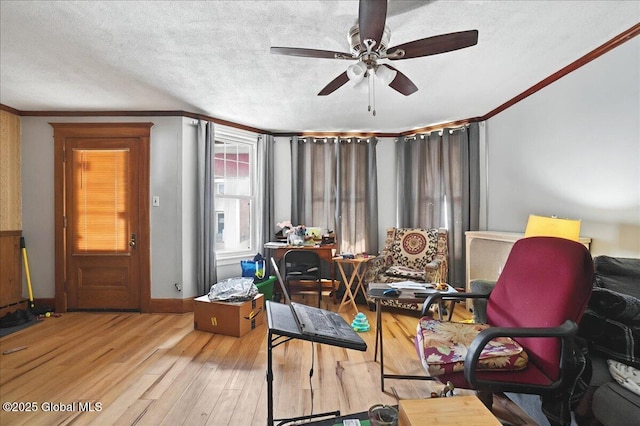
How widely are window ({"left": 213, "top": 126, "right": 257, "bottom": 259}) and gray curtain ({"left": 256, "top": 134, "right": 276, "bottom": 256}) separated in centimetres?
10

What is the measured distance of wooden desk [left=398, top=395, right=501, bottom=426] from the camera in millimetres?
992

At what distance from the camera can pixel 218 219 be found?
14.4 feet

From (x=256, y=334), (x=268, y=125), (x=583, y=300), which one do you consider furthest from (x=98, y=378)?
(x=268, y=125)

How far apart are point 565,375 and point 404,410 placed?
0.79 meters

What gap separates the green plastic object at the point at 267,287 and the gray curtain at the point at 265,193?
1.97 feet

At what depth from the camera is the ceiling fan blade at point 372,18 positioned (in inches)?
57.3

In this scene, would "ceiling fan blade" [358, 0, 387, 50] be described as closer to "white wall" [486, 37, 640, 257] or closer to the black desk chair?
"white wall" [486, 37, 640, 257]

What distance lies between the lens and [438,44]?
1707 millimetres

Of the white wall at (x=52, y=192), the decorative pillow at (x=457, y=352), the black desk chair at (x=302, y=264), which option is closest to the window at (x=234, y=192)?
the white wall at (x=52, y=192)

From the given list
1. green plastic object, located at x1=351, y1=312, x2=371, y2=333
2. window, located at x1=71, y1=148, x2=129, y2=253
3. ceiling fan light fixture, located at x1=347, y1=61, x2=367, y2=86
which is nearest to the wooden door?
window, located at x1=71, y1=148, x2=129, y2=253

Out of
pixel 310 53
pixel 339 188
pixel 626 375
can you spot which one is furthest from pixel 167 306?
pixel 626 375

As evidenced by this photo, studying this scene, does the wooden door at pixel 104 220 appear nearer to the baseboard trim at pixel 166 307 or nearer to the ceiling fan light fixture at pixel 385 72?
the baseboard trim at pixel 166 307

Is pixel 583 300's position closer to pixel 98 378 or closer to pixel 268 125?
pixel 98 378

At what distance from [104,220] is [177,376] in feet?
8.03
